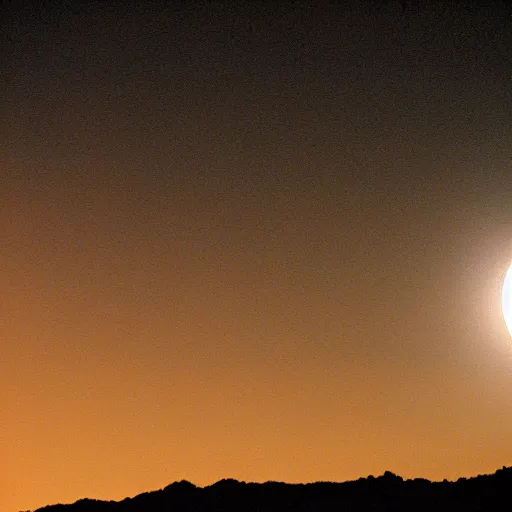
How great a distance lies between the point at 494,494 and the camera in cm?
1978

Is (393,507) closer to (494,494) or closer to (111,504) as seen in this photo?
(494,494)

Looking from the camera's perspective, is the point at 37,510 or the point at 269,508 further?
the point at 37,510

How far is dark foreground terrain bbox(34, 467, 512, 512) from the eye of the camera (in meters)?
19.9

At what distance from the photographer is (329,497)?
21500mm

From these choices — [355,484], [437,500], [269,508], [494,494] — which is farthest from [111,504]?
[494,494]

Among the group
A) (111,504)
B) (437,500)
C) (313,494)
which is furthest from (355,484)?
(111,504)

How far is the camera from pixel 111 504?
22.4 metres

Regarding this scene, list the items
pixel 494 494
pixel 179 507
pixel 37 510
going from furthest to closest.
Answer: pixel 37 510 → pixel 179 507 → pixel 494 494

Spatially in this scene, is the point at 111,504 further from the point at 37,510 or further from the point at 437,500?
the point at 437,500

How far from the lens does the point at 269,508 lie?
20.9 meters

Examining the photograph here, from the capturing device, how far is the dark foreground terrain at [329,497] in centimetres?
1994

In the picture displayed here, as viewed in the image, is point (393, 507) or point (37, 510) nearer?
point (393, 507)

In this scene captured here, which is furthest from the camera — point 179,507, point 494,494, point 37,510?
point 37,510

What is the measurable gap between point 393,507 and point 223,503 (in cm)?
502
